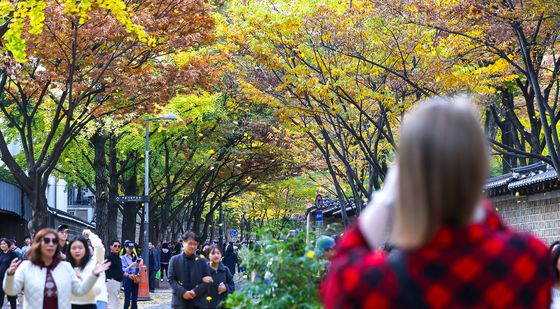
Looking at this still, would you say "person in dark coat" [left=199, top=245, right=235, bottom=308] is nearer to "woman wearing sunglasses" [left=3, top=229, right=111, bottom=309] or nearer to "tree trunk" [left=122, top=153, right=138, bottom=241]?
"woman wearing sunglasses" [left=3, top=229, right=111, bottom=309]

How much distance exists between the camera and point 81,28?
19984 mm

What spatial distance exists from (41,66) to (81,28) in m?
2.57

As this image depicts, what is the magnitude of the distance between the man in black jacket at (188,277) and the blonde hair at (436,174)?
892cm

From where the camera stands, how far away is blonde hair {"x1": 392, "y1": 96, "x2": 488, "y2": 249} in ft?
8.74

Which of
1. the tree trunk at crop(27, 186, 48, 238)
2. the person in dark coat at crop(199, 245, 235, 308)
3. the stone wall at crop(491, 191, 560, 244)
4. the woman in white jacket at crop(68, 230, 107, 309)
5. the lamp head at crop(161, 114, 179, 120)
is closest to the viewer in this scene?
the woman in white jacket at crop(68, 230, 107, 309)

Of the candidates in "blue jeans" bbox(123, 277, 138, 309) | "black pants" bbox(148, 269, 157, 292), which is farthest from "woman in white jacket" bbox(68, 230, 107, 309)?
"black pants" bbox(148, 269, 157, 292)

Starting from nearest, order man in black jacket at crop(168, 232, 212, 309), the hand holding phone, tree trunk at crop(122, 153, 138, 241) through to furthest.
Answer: the hand holding phone < man in black jacket at crop(168, 232, 212, 309) < tree trunk at crop(122, 153, 138, 241)

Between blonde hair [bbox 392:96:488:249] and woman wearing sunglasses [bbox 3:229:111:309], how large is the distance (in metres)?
6.34

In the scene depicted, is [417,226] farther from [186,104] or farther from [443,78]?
[186,104]

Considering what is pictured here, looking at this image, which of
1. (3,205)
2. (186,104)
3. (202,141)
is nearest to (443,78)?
(186,104)

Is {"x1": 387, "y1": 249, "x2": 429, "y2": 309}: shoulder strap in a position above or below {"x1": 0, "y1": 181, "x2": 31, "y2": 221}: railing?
below

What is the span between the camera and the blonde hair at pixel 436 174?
2664 mm

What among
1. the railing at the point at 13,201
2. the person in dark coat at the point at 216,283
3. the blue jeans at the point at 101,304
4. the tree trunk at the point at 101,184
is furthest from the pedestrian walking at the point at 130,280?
the railing at the point at 13,201

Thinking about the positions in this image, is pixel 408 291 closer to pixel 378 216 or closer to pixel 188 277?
pixel 378 216
